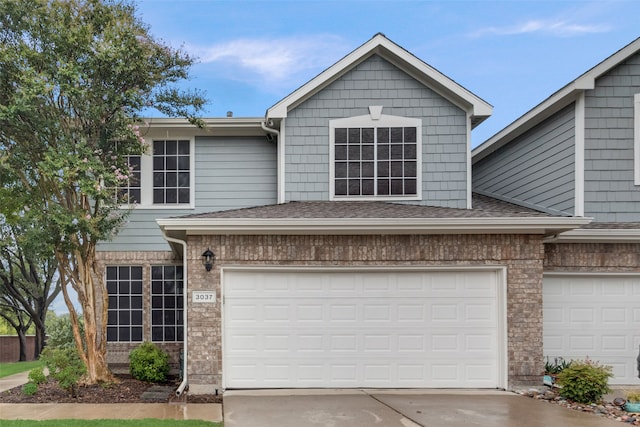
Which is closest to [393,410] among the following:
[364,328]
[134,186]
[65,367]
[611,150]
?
[364,328]

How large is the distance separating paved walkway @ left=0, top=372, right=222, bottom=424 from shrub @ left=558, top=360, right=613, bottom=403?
210 inches

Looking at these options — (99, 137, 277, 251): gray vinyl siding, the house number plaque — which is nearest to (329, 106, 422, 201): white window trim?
(99, 137, 277, 251): gray vinyl siding

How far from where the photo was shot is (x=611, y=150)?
10.1 m

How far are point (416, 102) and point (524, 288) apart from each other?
14.7 ft

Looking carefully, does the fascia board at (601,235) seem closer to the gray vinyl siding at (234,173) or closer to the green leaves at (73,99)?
the gray vinyl siding at (234,173)

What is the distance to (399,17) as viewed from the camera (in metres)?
16.5

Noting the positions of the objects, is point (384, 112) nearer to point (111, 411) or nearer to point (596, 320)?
point (596, 320)

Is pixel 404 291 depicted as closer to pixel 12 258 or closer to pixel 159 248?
pixel 159 248

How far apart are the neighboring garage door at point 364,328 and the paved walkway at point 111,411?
1.17m

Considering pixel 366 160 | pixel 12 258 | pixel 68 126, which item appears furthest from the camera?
pixel 12 258

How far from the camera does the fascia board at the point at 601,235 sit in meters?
9.36

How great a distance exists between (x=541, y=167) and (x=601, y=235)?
240 centimetres

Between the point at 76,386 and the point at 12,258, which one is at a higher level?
the point at 12,258

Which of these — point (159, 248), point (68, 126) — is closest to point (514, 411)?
point (159, 248)
